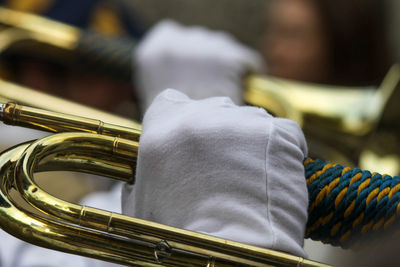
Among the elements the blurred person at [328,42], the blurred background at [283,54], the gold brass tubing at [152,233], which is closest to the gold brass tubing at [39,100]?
the blurred background at [283,54]

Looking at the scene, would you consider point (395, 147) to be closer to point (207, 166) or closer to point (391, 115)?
point (391, 115)

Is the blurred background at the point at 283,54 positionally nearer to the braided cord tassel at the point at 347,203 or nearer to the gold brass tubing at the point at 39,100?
the gold brass tubing at the point at 39,100

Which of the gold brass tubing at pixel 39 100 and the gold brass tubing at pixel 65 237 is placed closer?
the gold brass tubing at pixel 65 237

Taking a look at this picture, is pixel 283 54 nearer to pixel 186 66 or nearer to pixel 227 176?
pixel 186 66

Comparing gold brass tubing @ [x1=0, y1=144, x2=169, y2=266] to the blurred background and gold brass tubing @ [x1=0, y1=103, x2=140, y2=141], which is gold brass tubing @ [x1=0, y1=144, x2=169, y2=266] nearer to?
gold brass tubing @ [x1=0, y1=103, x2=140, y2=141]

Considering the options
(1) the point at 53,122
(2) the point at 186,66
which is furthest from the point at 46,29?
(1) the point at 53,122

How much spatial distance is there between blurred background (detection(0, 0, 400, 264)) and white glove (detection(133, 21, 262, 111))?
0.13 feet

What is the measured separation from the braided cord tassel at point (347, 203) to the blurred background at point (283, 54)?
0.60 metres

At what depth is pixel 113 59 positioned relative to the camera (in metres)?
1.01

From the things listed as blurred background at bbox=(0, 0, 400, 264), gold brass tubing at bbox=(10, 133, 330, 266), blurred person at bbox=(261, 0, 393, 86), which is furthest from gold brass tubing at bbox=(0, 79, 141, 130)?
blurred person at bbox=(261, 0, 393, 86)

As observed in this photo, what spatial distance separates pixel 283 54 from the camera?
1.37 meters

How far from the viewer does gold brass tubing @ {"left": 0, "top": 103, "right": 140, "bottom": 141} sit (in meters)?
0.43

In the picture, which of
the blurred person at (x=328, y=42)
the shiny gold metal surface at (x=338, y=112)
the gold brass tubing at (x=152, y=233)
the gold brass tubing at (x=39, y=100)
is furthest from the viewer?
the blurred person at (x=328, y=42)

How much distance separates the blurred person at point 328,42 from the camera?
54.1 inches
